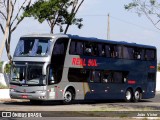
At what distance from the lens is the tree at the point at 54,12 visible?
3691cm

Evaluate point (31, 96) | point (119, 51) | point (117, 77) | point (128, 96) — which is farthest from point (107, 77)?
point (31, 96)

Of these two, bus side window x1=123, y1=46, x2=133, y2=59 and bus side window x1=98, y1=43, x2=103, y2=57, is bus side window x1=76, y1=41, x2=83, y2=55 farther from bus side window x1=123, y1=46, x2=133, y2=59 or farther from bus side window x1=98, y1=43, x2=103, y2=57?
bus side window x1=123, y1=46, x2=133, y2=59

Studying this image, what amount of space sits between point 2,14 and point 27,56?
1049 centimetres

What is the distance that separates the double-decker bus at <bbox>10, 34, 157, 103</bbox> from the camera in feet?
88.8

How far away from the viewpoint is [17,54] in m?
27.9

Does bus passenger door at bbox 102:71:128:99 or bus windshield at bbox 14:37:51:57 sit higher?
bus windshield at bbox 14:37:51:57

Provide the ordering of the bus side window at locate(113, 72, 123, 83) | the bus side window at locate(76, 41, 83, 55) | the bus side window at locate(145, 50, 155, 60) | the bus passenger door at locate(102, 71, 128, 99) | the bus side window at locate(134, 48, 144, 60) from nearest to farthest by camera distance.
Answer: the bus side window at locate(76, 41, 83, 55), the bus passenger door at locate(102, 71, 128, 99), the bus side window at locate(113, 72, 123, 83), the bus side window at locate(134, 48, 144, 60), the bus side window at locate(145, 50, 155, 60)

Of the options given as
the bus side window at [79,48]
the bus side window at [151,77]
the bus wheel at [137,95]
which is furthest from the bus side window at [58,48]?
the bus side window at [151,77]

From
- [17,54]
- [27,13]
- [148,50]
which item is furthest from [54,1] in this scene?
[17,54]

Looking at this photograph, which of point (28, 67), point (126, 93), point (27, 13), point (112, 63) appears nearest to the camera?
point (28, 67)

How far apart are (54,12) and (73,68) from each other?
10958mm

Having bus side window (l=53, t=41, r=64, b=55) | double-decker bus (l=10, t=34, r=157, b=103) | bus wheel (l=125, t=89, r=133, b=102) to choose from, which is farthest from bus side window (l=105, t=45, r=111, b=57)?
bus side window (l=53, t=41, r=64, b=55)

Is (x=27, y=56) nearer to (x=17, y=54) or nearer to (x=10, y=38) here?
(x=17, y=54)

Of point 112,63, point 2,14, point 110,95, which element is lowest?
point 110,95
